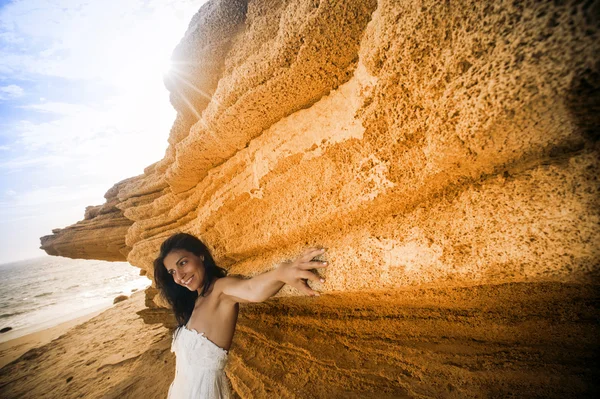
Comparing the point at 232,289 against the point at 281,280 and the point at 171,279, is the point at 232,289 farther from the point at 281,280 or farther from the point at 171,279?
the point at 171,279

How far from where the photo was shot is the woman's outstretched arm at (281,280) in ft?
4.63

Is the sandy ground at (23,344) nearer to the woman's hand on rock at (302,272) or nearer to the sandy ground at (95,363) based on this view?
the sandy ground at (95,363)

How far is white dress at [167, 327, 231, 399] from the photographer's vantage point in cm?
179

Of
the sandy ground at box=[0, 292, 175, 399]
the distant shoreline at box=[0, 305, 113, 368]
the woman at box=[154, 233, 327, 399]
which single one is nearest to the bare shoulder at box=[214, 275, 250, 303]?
the woman at box=[154, 233, 327, 399]

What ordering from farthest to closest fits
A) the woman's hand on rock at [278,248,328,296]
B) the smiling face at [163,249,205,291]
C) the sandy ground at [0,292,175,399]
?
1. the sandy ground at [0,292,175,399]
2. the smiling face at [163,249,205,291]
3. the woman's hand on rock at [278,248,328,296]

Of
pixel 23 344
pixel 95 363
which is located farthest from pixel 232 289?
pixel 23 344

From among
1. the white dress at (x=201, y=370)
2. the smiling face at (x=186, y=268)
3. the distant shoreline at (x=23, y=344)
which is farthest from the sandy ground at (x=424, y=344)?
the distant shoreline at (x=23, y=344)

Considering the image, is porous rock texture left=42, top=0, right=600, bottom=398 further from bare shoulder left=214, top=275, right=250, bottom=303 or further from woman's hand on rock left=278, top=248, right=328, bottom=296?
bare shoulder left=214, top=275, right=250, bottom=303

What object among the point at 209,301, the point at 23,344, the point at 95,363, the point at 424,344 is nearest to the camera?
the point at 424,344

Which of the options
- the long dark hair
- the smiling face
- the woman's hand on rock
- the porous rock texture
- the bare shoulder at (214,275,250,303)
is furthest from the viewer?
the long dark hair

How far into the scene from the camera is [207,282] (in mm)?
2107

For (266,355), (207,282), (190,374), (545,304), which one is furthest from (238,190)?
(545,304)

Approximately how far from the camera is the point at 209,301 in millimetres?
1940

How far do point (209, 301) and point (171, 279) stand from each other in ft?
2.68
